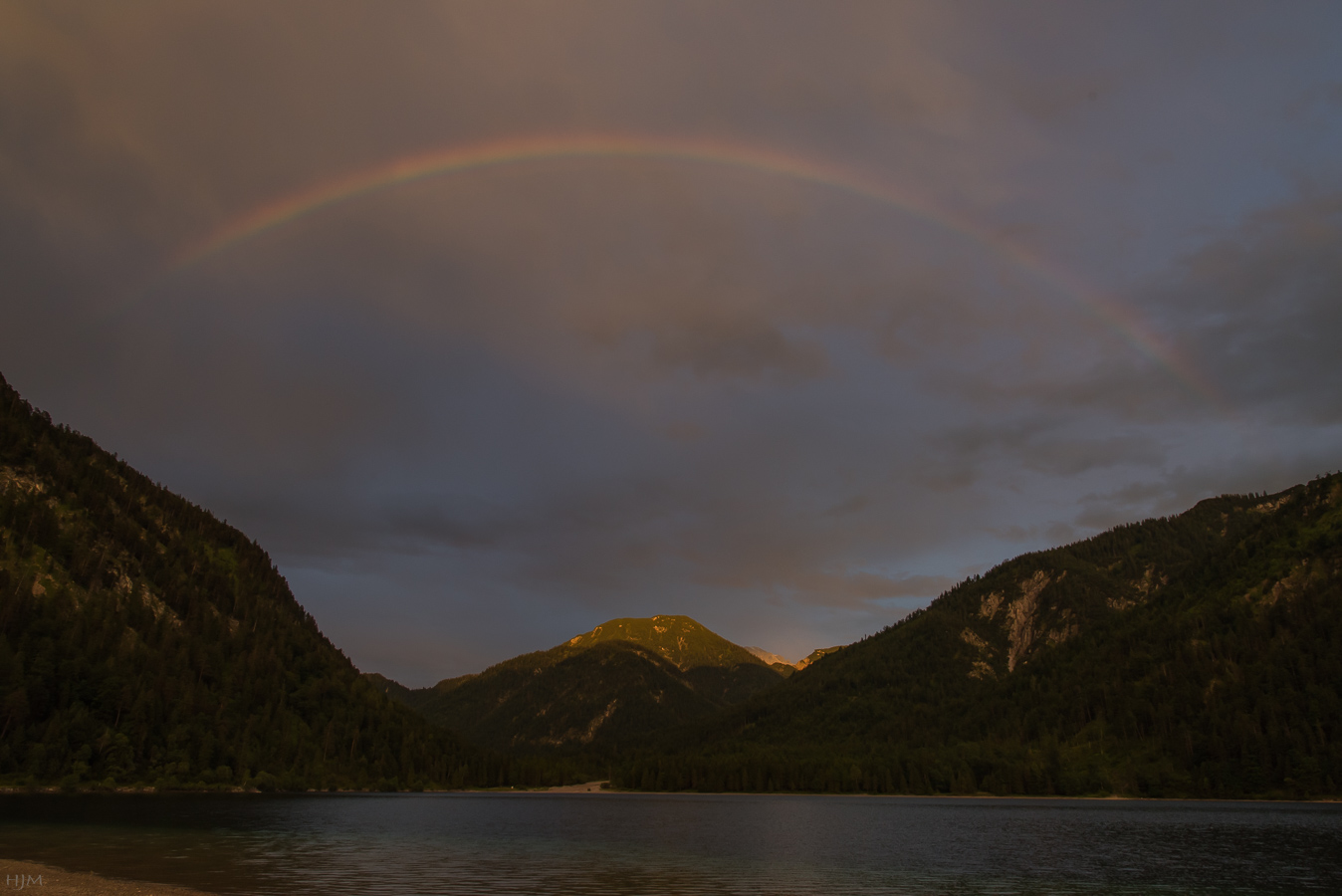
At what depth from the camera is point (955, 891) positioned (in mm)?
67562

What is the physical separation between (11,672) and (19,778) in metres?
30.1

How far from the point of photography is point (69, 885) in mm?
50531

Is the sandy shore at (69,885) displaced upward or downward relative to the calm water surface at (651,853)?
upward

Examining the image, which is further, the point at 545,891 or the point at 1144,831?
the point at 1144,831

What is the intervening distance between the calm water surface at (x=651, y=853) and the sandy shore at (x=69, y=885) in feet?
11.6

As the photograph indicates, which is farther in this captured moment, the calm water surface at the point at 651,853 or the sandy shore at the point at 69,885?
the calm water surface at the point at 651,853

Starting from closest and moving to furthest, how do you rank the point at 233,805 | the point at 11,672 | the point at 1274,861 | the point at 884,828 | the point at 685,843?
1. the point at 1274,861
2. the point at 685,843
3. the point at 884,828
4. the point at 233,805
5. the point at 11,672

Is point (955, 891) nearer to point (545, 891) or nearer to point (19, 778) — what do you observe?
point (545, 891)

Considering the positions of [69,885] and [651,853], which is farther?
[651,853]

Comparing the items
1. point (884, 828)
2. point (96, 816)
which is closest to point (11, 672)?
point (96, 816)

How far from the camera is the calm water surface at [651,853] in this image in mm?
67688

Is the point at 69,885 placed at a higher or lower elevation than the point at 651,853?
higher

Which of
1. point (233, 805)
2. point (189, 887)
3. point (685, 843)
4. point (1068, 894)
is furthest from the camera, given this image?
point (233, 805)

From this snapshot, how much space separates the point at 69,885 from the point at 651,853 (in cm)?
6564
